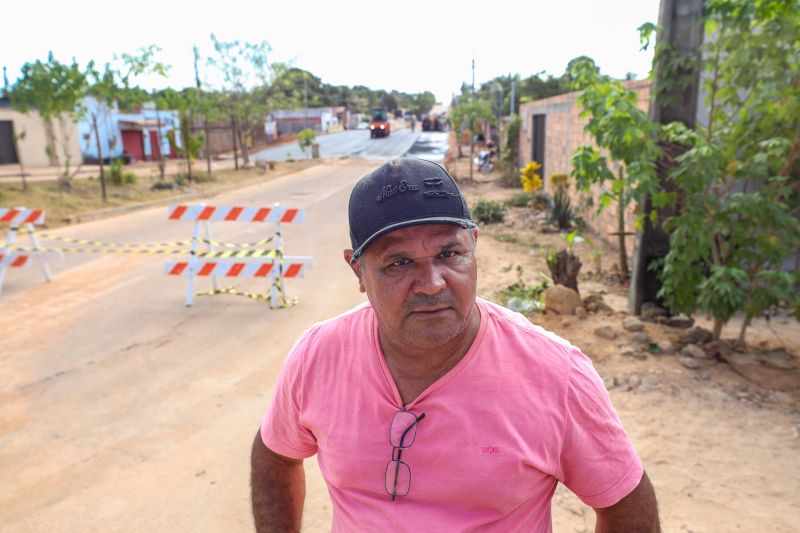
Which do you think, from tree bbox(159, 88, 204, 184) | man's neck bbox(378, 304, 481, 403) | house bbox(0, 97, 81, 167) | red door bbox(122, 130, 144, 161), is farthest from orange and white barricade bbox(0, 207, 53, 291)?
red door bbox(122, 130, 144, 161)

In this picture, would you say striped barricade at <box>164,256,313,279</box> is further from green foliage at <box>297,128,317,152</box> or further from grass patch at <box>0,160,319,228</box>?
green foliage at <box>297,128,317,152</box>

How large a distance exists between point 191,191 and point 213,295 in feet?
44.4

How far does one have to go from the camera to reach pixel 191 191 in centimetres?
2023

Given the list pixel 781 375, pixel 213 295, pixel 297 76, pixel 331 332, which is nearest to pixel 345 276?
pixel 213 295

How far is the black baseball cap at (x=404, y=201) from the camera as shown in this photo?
5.00 ft

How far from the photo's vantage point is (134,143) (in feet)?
110

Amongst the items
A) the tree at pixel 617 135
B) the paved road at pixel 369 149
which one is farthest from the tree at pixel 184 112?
the tree at pixel 617 135

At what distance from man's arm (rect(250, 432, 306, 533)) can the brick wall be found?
752 centimetres

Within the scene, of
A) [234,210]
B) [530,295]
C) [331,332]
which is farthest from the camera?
[234,210]

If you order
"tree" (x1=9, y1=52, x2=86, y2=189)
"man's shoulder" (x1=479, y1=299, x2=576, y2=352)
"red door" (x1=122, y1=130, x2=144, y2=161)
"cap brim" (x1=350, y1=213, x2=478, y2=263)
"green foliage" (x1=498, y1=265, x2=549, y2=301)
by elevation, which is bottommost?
"green foliage" (x1=498, y1=265, x2=549, y2=301)

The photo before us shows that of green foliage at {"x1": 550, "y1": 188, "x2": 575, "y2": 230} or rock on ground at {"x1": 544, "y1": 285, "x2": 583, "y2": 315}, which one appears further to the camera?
green foliage at {"x1": 550, "y1": 188, "x2": 575, "y2": 230}

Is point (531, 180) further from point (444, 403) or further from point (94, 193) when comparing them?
point (444, 403)

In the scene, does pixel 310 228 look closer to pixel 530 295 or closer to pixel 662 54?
pixel 530 295

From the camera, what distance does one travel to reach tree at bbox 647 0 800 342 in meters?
4.64
